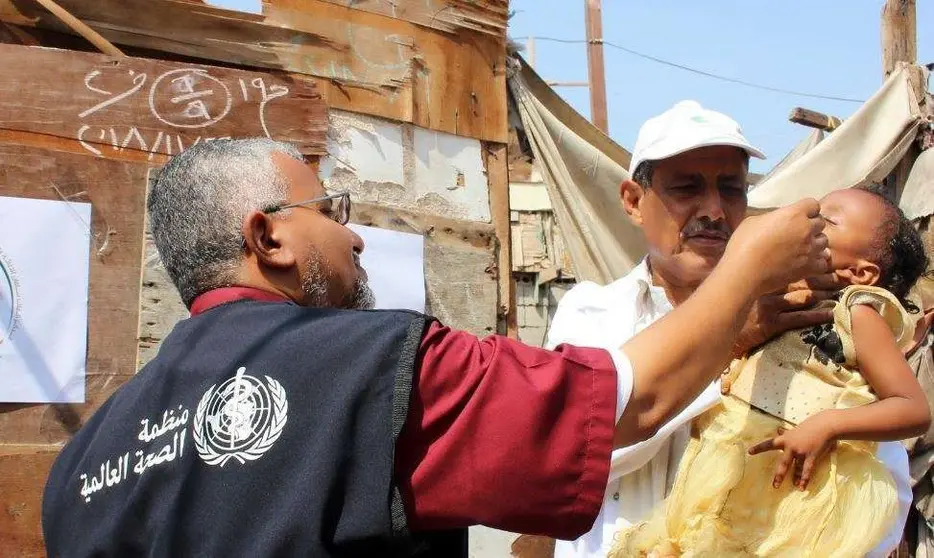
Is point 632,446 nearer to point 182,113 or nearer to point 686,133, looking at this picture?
point 686,133

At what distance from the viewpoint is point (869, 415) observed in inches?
77.6

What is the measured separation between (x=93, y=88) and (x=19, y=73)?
9.3 inches

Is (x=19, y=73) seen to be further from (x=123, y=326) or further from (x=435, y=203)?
(x=435, y=203)

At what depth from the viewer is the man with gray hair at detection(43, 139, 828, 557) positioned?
1.33m

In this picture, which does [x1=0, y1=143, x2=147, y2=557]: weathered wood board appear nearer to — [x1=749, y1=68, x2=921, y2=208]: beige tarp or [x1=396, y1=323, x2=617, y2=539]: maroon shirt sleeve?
[x1=396, y1=323, x2=617, y2=539]: maroon shirt sleeve

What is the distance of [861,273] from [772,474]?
0.64 meters

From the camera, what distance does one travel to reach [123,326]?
3.25 m

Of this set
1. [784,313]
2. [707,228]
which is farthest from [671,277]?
[784,313]

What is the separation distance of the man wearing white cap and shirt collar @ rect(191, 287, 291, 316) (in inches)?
36.6

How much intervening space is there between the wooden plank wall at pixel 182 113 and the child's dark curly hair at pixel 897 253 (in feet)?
6.13

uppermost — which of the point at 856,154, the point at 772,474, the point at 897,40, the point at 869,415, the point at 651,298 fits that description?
the point at 897,40

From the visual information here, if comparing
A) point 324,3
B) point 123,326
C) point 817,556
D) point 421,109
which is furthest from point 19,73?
point 817,556

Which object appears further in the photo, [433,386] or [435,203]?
[435,203]

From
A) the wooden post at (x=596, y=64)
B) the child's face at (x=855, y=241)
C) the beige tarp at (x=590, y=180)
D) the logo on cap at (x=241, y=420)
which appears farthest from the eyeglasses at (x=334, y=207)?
the wooden post at (x=596, y=64)
